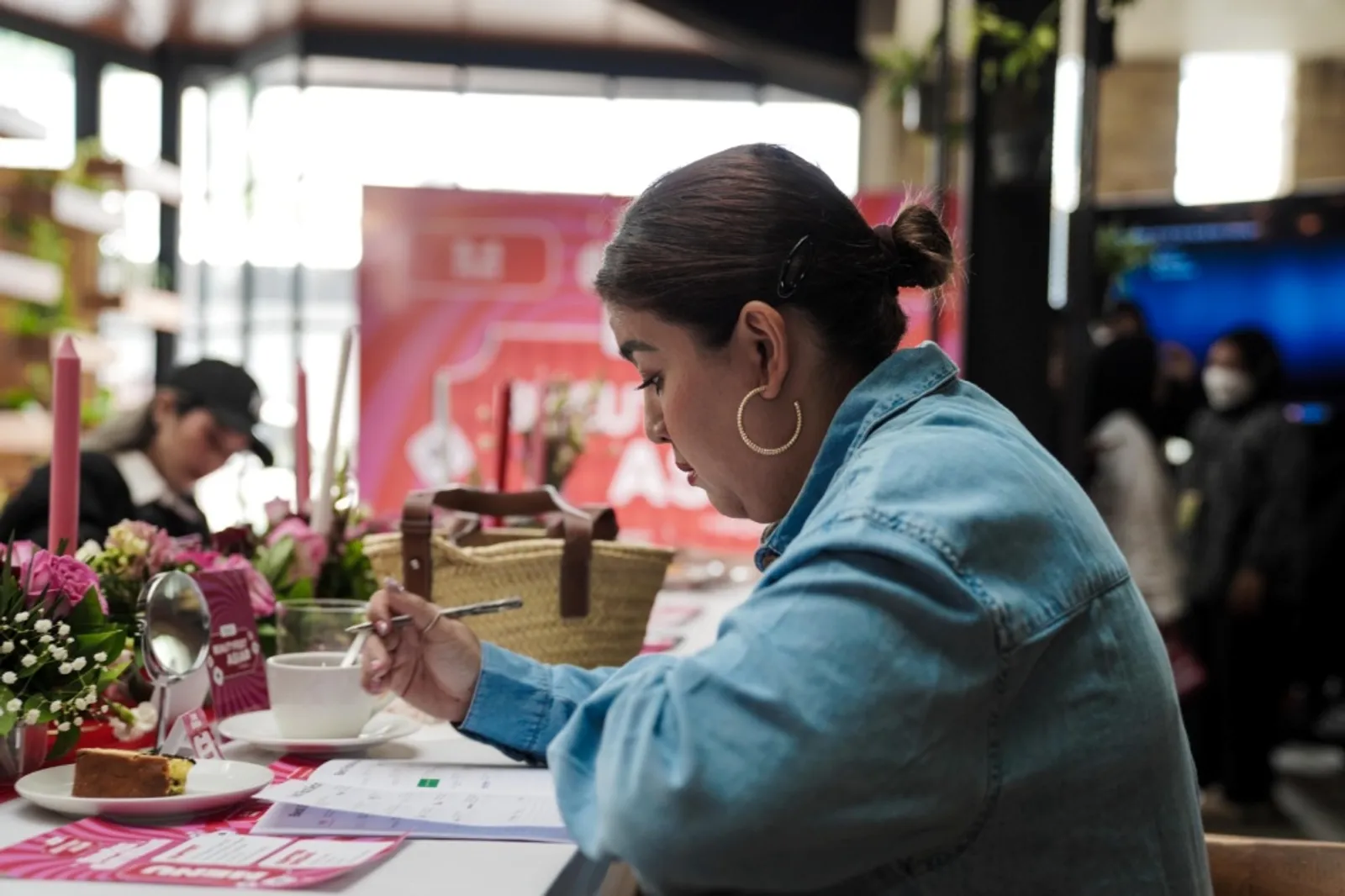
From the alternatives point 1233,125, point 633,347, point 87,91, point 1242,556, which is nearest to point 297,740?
point 633,347

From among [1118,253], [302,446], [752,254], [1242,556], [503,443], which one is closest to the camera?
[752,254]

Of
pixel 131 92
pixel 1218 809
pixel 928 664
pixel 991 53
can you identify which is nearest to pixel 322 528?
pixel 928 664

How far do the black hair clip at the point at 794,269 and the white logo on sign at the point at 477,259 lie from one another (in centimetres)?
596

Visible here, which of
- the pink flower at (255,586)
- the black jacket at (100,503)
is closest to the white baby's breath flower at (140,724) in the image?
the pink flower at (255,586)

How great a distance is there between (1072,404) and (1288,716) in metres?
3.84

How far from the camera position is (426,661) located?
1.27m

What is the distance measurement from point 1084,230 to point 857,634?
2.55 metres

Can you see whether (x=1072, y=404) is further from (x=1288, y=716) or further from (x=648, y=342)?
(x=1288, y=716)

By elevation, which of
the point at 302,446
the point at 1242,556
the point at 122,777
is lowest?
the point at 1242,556

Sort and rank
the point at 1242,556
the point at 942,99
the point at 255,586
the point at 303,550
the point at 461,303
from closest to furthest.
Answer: the point at 255,586 < the point at 303,550 < the point at 942,99 < the point at 1242,556 < the point at 461,303

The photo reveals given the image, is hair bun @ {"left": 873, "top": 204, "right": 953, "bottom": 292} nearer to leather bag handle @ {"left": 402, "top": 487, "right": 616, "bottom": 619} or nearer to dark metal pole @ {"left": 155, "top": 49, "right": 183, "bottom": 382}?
leather bag handle @ {"left": 402, "top": 487, "right": 616, "bottom": 619}

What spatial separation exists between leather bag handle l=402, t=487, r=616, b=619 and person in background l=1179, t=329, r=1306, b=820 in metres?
4.19

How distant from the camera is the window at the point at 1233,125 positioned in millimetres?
8773

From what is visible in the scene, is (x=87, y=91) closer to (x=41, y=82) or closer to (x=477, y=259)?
(x=41, y=82)
